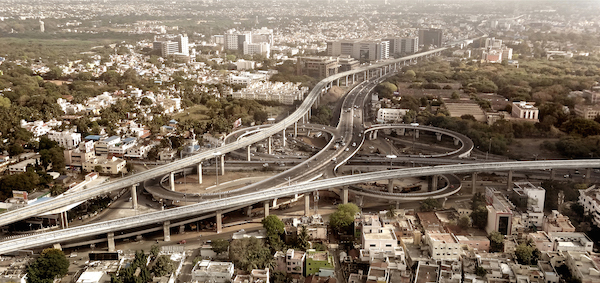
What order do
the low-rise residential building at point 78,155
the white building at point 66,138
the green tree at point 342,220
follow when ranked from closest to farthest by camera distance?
the green tree at point 342,220, the low-rise residential building at point 78,155, the white building at point 66,138

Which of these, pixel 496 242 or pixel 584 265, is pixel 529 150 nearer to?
pixel 496 242

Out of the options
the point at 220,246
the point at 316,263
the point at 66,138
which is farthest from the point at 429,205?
the point at 66,138

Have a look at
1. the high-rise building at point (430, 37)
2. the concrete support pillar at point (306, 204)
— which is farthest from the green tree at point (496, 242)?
the high-rise building at point (430, 37)

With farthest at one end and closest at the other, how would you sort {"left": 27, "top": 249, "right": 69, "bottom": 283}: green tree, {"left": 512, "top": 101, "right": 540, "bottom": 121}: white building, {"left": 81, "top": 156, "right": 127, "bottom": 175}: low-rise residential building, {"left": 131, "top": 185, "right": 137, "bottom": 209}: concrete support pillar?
{"left": 512, "top": 101, "right": 540, "bottom": 121}: white building, {"left": 81, "top": 156, "right": 127, "bottom": 175}: low-rise residential building, {"left": 131, "top": 185, "right": 137, "bottom": 209}: concrete support pillar, {"left": 27, "top": 249, "right": 69, "bottom": 283}: green tree

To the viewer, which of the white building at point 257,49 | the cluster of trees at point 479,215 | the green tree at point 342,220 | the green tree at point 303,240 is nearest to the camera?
the green tree at point 303,240

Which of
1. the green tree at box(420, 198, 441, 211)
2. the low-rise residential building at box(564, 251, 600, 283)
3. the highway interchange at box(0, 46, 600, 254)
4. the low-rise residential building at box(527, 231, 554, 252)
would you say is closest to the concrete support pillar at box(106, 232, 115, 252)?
the highway interchange at box(0, 46, 600, 254)

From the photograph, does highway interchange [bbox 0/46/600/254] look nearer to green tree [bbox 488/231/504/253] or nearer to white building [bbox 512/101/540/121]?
green tree [bbox 488/231/504/253]

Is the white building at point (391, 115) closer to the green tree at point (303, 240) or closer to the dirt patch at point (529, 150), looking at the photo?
the dirt patch at point (529, 150)

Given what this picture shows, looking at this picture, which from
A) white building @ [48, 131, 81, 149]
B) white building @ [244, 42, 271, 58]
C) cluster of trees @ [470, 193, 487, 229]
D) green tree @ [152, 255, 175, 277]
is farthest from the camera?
white building @ [244, 42, 271, 58]
